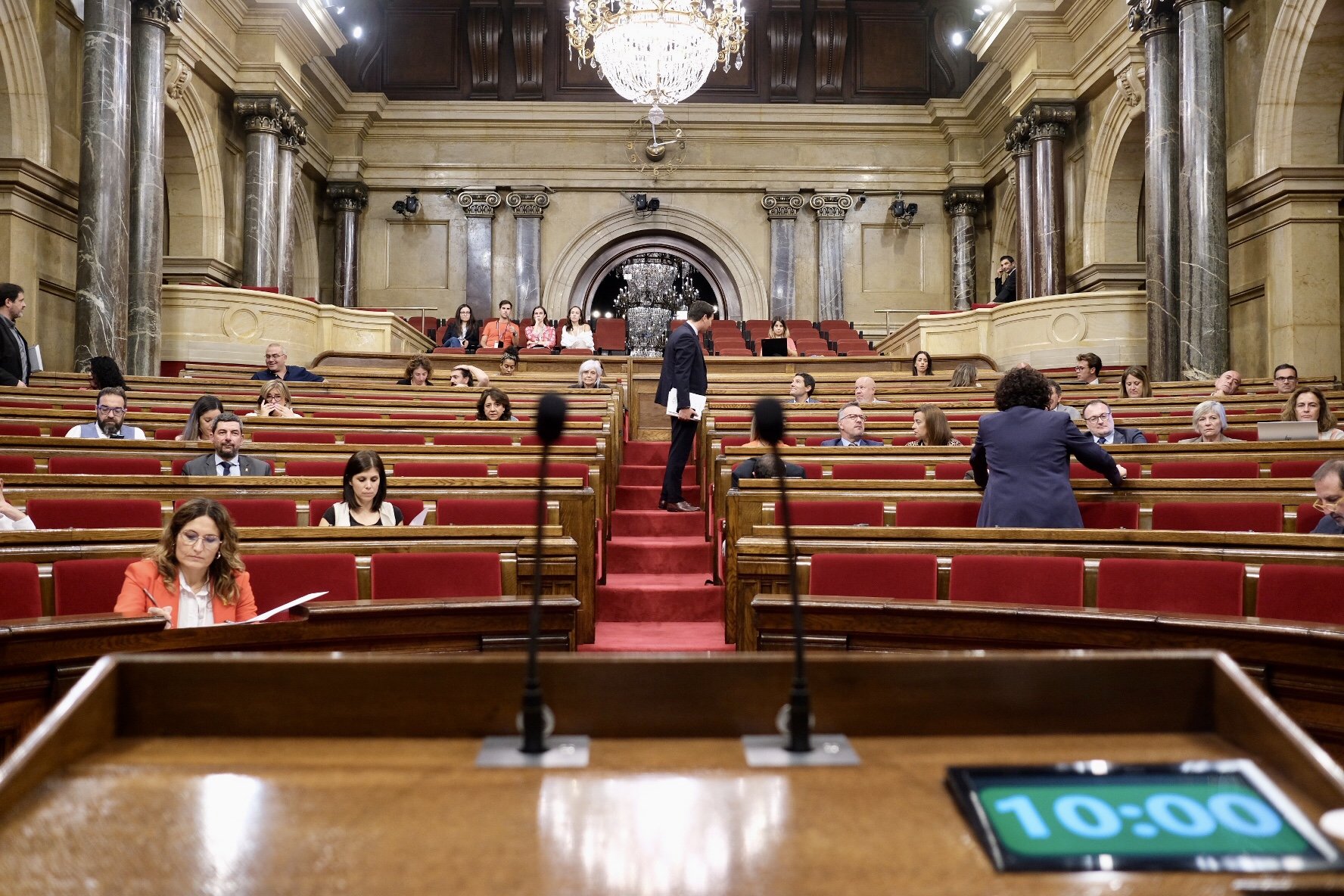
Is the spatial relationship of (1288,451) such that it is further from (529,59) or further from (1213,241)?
(529,59)

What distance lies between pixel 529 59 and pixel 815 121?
457 cm

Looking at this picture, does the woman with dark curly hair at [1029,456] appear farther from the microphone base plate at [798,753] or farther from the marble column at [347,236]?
the marble column at [347,236]

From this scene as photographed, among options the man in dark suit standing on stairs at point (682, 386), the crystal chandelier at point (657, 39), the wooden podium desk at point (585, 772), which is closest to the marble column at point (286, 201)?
the crystal chandelier at point (657, 39)

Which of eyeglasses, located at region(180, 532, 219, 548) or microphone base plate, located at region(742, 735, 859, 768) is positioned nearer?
microphone base plate, located at region(742, 735, 859, 768)

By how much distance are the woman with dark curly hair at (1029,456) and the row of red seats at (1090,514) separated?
50 cm

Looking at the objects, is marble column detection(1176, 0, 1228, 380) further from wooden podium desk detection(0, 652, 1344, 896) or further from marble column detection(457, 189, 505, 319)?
marble column detection(457, 189, 505, 319)

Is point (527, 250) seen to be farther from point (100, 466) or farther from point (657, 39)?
point (100, 466)

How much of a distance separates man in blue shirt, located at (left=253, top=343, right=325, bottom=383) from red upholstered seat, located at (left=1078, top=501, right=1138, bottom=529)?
18.5 feet

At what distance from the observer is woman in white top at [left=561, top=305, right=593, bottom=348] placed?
41.2ft

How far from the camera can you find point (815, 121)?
16891 millimetres

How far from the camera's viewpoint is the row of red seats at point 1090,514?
4227mm

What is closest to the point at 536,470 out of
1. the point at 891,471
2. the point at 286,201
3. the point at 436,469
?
the point at 436,469

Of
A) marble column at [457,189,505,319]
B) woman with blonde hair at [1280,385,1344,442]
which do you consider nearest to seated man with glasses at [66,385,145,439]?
woman with blonde hair at [1280,385,1344,442]

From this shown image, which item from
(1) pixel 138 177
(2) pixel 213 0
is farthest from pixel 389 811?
(2) pixel 213 0
